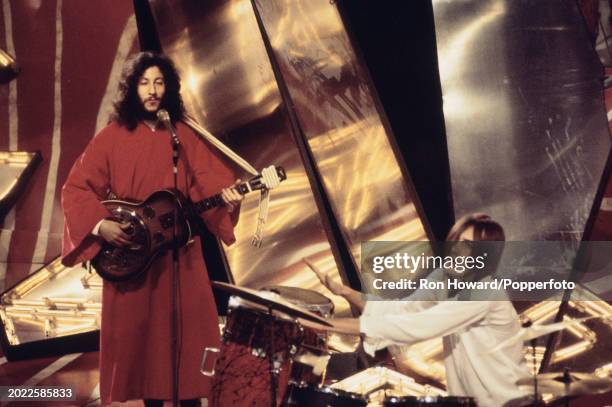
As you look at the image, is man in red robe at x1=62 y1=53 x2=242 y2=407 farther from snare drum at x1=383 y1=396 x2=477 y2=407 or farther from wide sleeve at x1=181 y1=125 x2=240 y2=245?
snare drum at x1=383 y1=396 x2=477 y2=407

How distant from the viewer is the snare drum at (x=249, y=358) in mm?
3428

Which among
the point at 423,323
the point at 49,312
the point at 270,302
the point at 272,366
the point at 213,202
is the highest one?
the point at 213,202

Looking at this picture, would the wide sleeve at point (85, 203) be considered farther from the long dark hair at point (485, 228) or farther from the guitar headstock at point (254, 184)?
the long dark hair at point (485, 228)

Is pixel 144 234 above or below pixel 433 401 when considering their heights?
above

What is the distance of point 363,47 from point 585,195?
1.68 metres

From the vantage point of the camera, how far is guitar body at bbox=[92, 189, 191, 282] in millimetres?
3781

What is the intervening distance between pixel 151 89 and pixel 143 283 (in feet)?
3.10

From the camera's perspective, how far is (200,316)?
12.7 feet

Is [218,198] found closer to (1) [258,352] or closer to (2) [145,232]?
(2) [145,232]

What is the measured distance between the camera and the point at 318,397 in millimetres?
3270

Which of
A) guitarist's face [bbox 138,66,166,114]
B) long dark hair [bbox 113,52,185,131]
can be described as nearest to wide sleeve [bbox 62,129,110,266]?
long dark hair [bbox 113,52,185,131]

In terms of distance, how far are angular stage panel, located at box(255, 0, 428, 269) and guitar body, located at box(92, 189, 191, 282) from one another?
65.8 inches

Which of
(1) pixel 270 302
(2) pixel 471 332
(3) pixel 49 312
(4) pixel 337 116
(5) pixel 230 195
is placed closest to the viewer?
(1) pixel 270 302

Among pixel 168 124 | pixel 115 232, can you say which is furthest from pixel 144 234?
pixel 168 124
